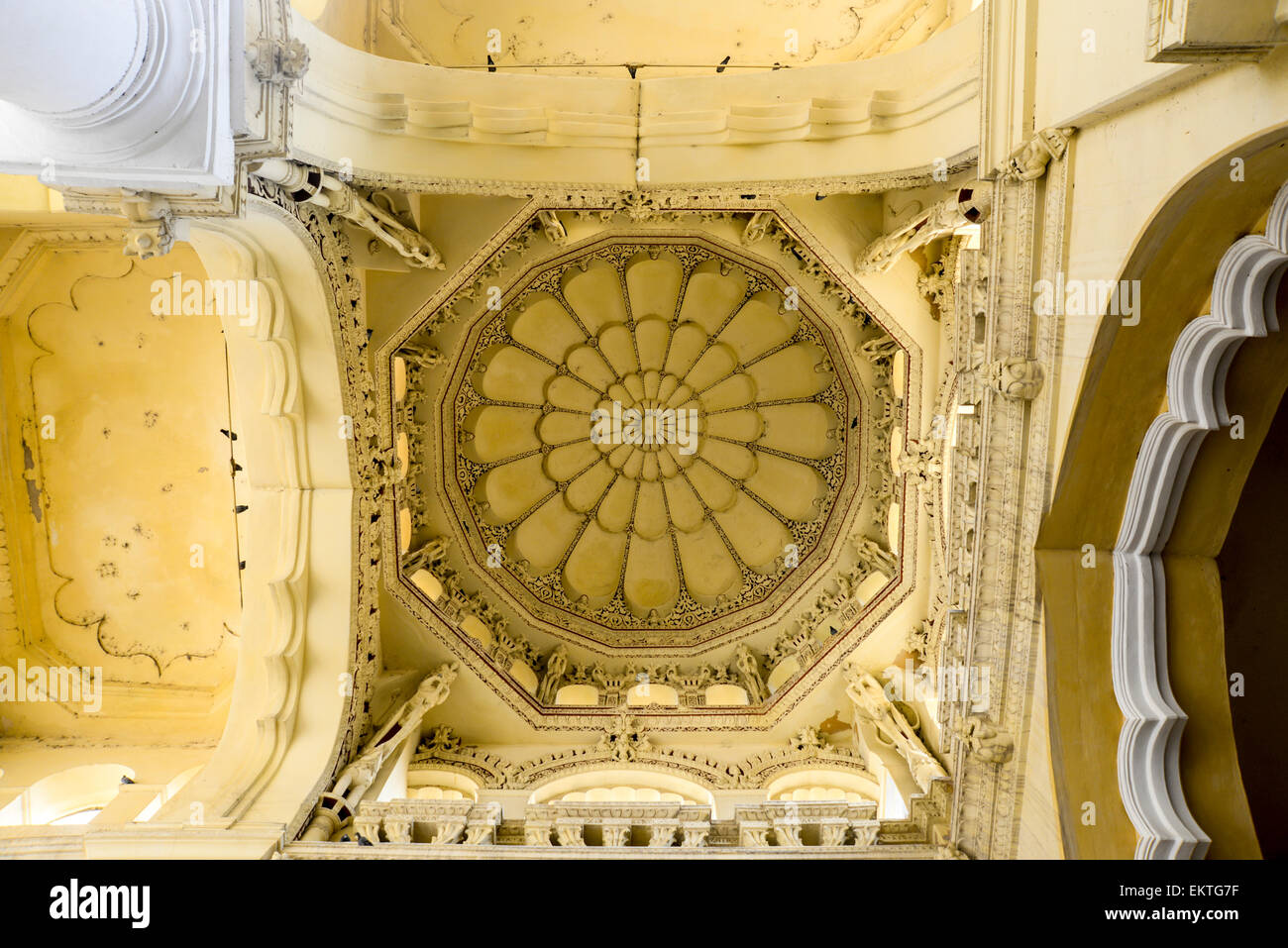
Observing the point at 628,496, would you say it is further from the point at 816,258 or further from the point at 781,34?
the point at 781,34

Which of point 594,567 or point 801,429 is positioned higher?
point 801,429

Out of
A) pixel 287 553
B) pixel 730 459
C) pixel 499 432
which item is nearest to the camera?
pixel 287 553

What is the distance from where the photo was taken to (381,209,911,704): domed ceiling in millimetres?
10695

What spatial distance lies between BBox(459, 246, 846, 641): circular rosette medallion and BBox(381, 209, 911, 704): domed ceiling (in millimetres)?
33

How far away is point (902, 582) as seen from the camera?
34.1ft

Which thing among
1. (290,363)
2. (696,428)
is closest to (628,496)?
(696,428)

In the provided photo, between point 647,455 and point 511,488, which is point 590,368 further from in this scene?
point 511,488

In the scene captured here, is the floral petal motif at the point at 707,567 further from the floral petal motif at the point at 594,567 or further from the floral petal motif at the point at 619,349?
the floral petal motif at the point at 619,349

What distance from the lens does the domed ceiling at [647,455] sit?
10695 millimetres

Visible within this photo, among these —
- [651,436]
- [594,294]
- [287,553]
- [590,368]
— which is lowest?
[287,553]

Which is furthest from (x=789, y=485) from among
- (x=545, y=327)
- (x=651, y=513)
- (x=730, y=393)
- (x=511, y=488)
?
(x=545, y=327)

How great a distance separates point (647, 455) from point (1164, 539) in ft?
27.5

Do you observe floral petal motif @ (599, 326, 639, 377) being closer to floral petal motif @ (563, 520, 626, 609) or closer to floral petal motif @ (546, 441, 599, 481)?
floral petal motif @ (546, 441, 599, 481)

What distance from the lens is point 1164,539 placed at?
5.61 meters
